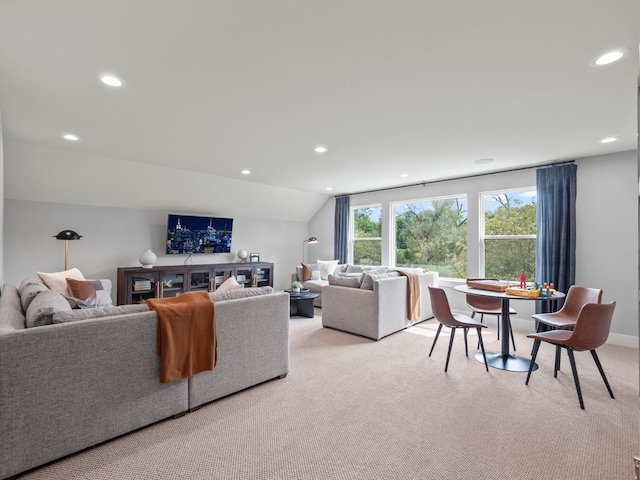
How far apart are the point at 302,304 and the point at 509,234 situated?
11.6 feet

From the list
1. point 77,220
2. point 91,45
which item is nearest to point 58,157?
point 77,220

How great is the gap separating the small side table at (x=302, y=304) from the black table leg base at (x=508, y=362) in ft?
8.62

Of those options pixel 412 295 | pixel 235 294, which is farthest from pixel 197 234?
pixel 412 295

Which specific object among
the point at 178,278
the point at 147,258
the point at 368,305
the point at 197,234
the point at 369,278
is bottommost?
the point at 368,305

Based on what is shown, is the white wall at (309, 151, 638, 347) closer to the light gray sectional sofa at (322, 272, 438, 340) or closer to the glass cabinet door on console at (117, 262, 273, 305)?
the light gray sectional sofa at (322, 272, 438, 340)

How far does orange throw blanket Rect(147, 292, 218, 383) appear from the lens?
2.06 meters

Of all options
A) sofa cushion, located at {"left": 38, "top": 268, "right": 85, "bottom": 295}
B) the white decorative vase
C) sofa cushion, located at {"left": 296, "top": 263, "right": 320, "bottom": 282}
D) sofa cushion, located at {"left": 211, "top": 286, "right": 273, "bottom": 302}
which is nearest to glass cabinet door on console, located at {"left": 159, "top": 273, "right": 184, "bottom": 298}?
the white decorative vase

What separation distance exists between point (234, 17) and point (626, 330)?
17.8ft

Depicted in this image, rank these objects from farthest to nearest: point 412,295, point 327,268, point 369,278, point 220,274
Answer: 1. point 327,268
2. point 220,274
3. point 412,295
4. point 369,278

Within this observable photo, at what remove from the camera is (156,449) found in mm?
1853

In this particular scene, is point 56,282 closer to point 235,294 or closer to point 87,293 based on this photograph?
point 87,293

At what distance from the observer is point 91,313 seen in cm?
194

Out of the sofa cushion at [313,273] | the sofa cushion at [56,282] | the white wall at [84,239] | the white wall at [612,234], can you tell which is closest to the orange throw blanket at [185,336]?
the sofa cushion at [56,282]

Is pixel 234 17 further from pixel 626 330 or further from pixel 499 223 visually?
pixel 626 330
